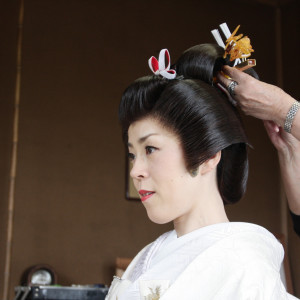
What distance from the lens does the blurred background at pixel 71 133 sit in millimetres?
4059

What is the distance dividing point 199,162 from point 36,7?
3.17 m

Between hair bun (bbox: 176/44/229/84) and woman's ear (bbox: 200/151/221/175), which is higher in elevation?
hair bun (bbox: 176/44/229/84)

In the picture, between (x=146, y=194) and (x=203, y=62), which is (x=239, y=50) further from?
(x=146, y=194)

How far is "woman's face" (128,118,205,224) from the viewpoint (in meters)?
1.46

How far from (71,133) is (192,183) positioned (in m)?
2.91

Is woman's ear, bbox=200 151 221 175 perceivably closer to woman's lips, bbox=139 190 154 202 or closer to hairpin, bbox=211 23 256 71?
woman's lips, bbox=139 190 154 202

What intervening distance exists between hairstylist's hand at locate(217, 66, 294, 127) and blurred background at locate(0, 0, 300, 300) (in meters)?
2.80

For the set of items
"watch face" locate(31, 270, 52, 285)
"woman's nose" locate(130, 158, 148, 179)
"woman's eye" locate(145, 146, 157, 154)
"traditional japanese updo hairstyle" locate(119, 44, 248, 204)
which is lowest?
"watch face" locate(31, 270, 52, 285)

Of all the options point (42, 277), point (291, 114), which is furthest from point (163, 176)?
point (42, 277)

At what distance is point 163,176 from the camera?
1460mm

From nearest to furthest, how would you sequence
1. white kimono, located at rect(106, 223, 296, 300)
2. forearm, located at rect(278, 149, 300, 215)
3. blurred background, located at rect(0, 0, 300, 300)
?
white kimono, located at rect(106, 223, 296, 300)
forearm, located at rect(278, 149, 300, 215)
blurred background, located at rect(0, 0, 300, 300)

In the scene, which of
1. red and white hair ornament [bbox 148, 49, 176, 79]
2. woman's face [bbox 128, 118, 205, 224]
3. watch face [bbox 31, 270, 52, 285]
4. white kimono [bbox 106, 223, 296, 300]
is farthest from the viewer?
watch face [bbox 31, 270, 52, 285]

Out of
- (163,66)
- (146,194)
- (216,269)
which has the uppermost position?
(163,66)

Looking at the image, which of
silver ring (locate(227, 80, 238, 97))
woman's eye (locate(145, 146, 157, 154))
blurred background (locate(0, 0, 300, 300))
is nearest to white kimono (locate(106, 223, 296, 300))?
woman's eye (locate(145, 146, 157, 154))
